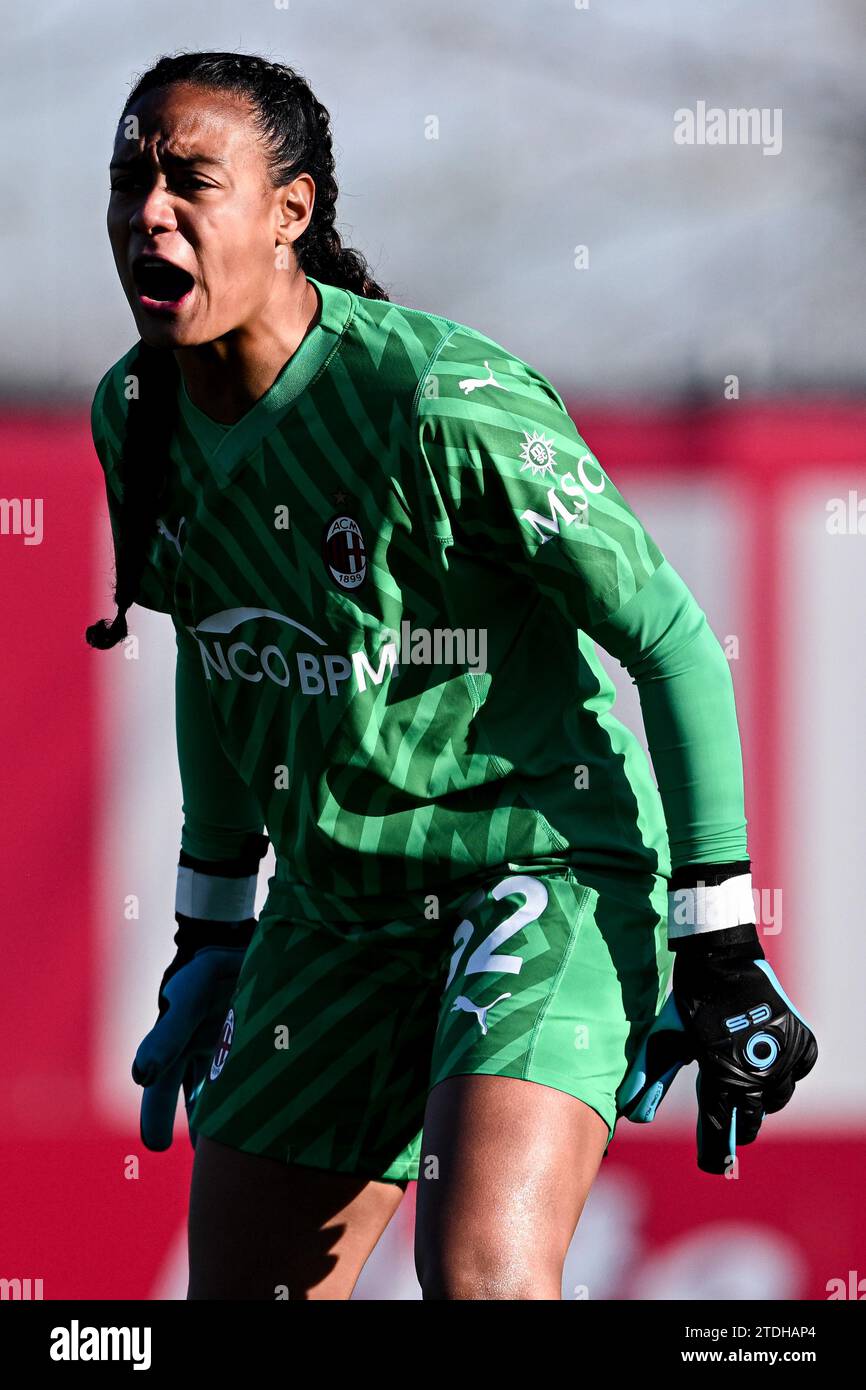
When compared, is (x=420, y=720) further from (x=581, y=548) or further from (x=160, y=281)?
(x=160, y=281)

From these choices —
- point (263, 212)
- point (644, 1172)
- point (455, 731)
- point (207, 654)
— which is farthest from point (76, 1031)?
point (263, 212)

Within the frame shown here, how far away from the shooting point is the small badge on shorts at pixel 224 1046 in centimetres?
188

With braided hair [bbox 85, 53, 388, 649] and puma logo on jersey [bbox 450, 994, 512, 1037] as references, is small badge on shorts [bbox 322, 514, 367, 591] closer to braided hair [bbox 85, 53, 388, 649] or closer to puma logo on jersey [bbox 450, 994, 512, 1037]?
braided hair [bbox 85, 53, 388, 649]

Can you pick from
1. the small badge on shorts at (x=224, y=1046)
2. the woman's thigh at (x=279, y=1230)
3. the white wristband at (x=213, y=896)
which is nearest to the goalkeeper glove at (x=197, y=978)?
the white wristband at (x=213, y=896)

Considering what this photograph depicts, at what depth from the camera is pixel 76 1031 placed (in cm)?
282

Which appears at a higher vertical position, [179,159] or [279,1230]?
[179,159]

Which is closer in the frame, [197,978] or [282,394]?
[282,394]

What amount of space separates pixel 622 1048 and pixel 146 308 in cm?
89

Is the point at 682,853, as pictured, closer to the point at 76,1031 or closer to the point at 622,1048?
the point at 622,1048

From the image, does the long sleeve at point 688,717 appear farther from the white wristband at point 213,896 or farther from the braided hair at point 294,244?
the white wristband at point 213,896

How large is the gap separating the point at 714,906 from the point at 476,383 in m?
0.57

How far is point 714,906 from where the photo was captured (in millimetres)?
1581

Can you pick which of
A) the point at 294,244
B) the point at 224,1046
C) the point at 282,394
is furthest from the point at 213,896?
the point at 294,244

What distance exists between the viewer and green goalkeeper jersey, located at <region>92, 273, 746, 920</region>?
1.54 m
